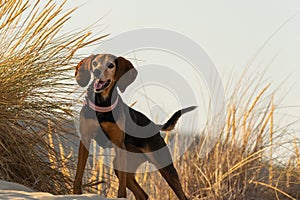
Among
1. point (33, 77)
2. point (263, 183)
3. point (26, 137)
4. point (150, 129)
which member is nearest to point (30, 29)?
point (33, 77)

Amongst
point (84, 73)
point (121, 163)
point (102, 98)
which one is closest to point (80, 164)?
point (121, 163)

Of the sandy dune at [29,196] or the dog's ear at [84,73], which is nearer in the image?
the sandy dune at [29,196]

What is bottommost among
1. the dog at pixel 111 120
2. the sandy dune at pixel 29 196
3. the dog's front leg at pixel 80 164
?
the sandy dune at pixel 29 196

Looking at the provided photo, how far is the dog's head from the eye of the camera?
363 centimetres

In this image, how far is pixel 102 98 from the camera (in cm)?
368

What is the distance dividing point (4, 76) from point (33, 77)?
209mm

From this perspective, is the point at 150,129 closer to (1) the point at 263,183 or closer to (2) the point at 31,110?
(2) the point at 31,110

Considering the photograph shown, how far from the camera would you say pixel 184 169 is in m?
5.59

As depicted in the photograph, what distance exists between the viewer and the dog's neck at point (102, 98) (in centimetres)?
366

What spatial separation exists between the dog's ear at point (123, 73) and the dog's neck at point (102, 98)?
60mm

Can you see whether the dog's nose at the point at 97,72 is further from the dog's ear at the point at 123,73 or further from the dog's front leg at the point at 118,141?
the dog's front leg at the point at 118,141

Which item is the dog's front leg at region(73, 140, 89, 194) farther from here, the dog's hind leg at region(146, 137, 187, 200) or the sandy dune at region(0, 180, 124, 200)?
the dog's hind leg at region(146, 137, 187, 200)

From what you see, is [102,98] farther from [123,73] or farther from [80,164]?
[80,164]

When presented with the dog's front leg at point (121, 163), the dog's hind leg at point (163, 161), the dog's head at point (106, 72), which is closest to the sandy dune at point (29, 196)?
the dog's front leg at point (121, 163)
